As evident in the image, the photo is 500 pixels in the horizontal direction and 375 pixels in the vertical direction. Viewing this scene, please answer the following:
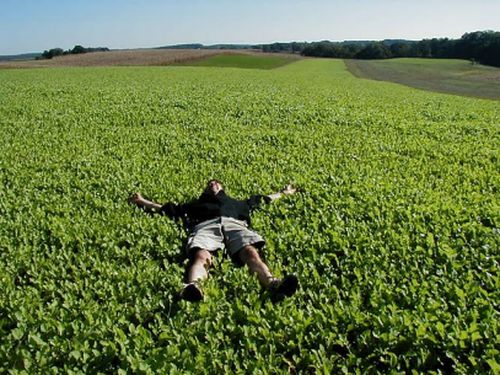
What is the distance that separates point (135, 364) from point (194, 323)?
0.71 meters

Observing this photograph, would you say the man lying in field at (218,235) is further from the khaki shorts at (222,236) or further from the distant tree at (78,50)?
the distant tree at (78,50)

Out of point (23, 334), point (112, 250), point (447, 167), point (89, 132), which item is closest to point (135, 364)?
point (23, 334)

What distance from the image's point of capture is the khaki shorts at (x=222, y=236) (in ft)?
18.8

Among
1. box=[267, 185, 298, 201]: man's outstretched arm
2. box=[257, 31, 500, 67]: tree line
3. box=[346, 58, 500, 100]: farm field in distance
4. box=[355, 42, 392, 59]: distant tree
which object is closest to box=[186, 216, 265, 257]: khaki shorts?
box=[267, 185, 298, 201]: man's outstretched arm

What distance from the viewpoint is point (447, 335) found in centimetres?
393

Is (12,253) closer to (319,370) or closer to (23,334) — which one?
(23,334)

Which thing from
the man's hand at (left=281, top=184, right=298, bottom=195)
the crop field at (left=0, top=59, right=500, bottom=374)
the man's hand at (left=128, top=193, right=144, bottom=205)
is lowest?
the crop field at (left=0, top=59, right=500, bottom=374)

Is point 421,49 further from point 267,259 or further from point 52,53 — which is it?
point 267,259

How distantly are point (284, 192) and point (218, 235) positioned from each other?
2.36 m

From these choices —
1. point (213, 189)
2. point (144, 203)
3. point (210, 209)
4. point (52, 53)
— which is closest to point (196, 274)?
point (210, 209)

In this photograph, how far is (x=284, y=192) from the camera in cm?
807

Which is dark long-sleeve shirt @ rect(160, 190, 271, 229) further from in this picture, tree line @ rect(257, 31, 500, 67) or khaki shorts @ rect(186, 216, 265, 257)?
tree line @ rect(257, 31, 500, 67)

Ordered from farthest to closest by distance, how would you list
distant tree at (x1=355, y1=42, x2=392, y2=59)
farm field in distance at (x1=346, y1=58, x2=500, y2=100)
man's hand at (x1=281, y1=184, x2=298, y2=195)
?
distant tree at (x1=355, y1=42, x2=392, y2=59) < farm field in distance at (x1=346, y1=58, x2=500, y2=100) < man's hand at (x1=281, y1=184, x2=298, y2=195)

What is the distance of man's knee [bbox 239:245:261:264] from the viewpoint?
5.45 meters
